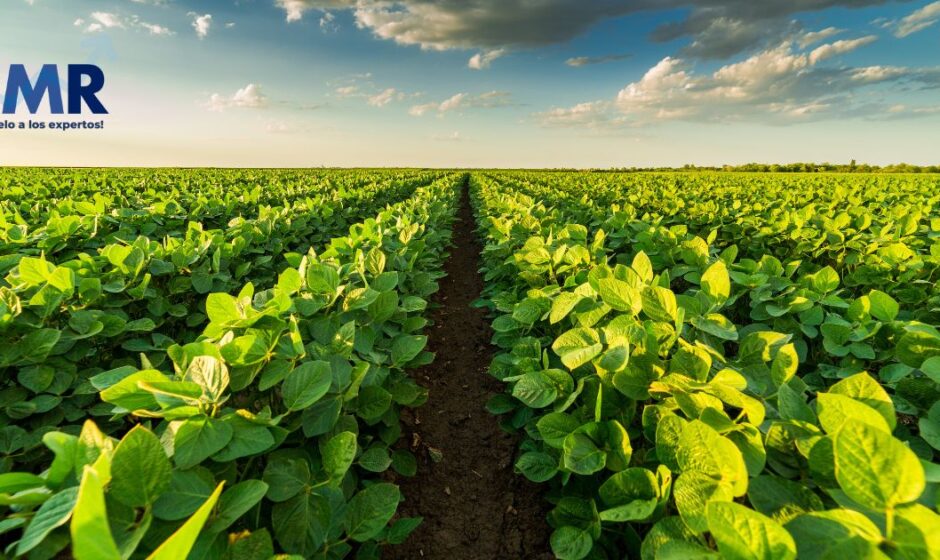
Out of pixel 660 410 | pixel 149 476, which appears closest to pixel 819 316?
pixel 660 410

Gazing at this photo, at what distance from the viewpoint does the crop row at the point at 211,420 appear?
922mm

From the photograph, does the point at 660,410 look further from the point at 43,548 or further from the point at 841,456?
the point at 43,548

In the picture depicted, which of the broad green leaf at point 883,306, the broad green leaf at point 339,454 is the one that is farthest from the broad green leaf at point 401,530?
the broad green leaf at point 883,306

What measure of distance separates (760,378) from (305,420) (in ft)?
5.12

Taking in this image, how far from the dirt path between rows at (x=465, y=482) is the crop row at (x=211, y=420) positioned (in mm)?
448

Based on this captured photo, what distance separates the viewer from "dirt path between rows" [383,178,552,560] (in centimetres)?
259

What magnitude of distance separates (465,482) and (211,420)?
2352 millimetres

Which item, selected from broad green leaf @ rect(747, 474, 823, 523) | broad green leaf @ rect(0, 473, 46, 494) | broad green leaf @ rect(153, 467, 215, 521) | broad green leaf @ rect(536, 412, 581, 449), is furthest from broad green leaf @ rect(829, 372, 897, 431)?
broad green leaf @ rect(0, 473, 46, 494)

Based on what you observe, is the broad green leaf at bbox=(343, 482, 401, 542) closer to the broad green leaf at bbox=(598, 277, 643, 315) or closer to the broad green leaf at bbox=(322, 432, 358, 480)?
the broad green leaf at bbox=(322, 432, 358, 480)

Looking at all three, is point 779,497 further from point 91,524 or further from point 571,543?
point 91,524

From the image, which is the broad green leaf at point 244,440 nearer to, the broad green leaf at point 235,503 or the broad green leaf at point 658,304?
the broad green leaf at point 235,503

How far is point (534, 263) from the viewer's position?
10.3 ft

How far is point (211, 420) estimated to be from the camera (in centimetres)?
→ 115

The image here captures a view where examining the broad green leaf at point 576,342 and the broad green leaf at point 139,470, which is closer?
the broad green leaf at point 139,470
